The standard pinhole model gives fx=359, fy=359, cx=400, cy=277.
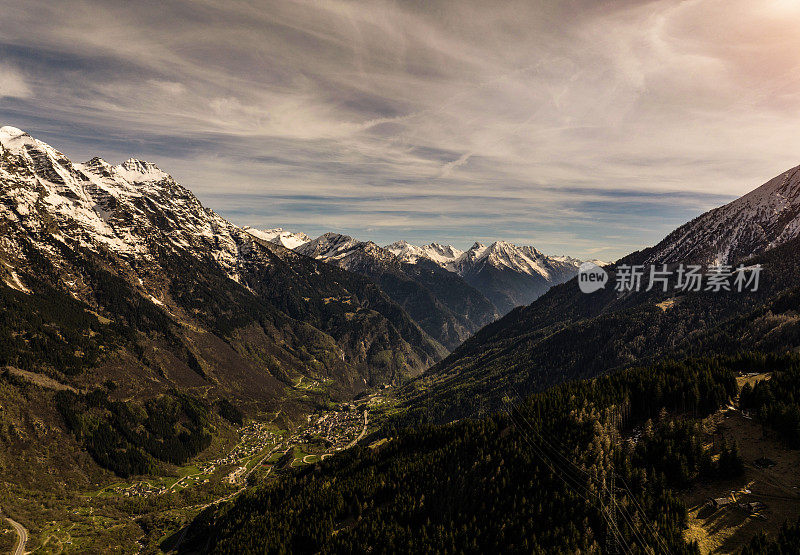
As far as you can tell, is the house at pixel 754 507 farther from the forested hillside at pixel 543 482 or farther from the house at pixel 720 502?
the forested hillside at pixel 543 482

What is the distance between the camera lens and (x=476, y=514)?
91.5 m

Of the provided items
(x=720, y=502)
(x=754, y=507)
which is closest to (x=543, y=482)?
(x=720, y=502)

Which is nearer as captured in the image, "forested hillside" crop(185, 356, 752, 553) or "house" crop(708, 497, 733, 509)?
"house" crop(708, 497, 733, 509)

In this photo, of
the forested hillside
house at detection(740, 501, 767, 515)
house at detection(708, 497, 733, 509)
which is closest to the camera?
house at detection(740, 501, 767, 515)

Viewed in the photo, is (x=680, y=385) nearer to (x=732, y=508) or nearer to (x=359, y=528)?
(x=732, y=508)

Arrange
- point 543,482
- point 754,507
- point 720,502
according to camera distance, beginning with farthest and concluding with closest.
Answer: point 543,482 < point 720,502 < point 754,507

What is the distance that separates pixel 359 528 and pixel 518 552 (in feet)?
165

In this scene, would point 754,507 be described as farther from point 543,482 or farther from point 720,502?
point 543,482

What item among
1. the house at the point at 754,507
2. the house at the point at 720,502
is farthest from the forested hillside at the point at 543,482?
the house at the point at 754,507

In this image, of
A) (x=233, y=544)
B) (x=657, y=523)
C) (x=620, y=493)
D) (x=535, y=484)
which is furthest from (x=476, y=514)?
(x=233, y=544)

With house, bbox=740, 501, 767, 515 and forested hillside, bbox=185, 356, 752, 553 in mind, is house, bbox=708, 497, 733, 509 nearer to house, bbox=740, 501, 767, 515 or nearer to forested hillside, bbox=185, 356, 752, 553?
house, bbox=740, 501, 767, 515

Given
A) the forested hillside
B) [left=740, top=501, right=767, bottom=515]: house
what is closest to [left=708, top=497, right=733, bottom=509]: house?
[left=740, top=501, right=767, bottom=515]: house

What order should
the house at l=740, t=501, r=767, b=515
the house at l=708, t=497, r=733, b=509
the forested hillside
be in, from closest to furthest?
the house at l=740, t=501, r=767, b=515
the house at l=708, t=497, r=733, b=509
the forested hillside

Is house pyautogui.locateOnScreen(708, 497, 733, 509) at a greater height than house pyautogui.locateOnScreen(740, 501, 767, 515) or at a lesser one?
lesser
